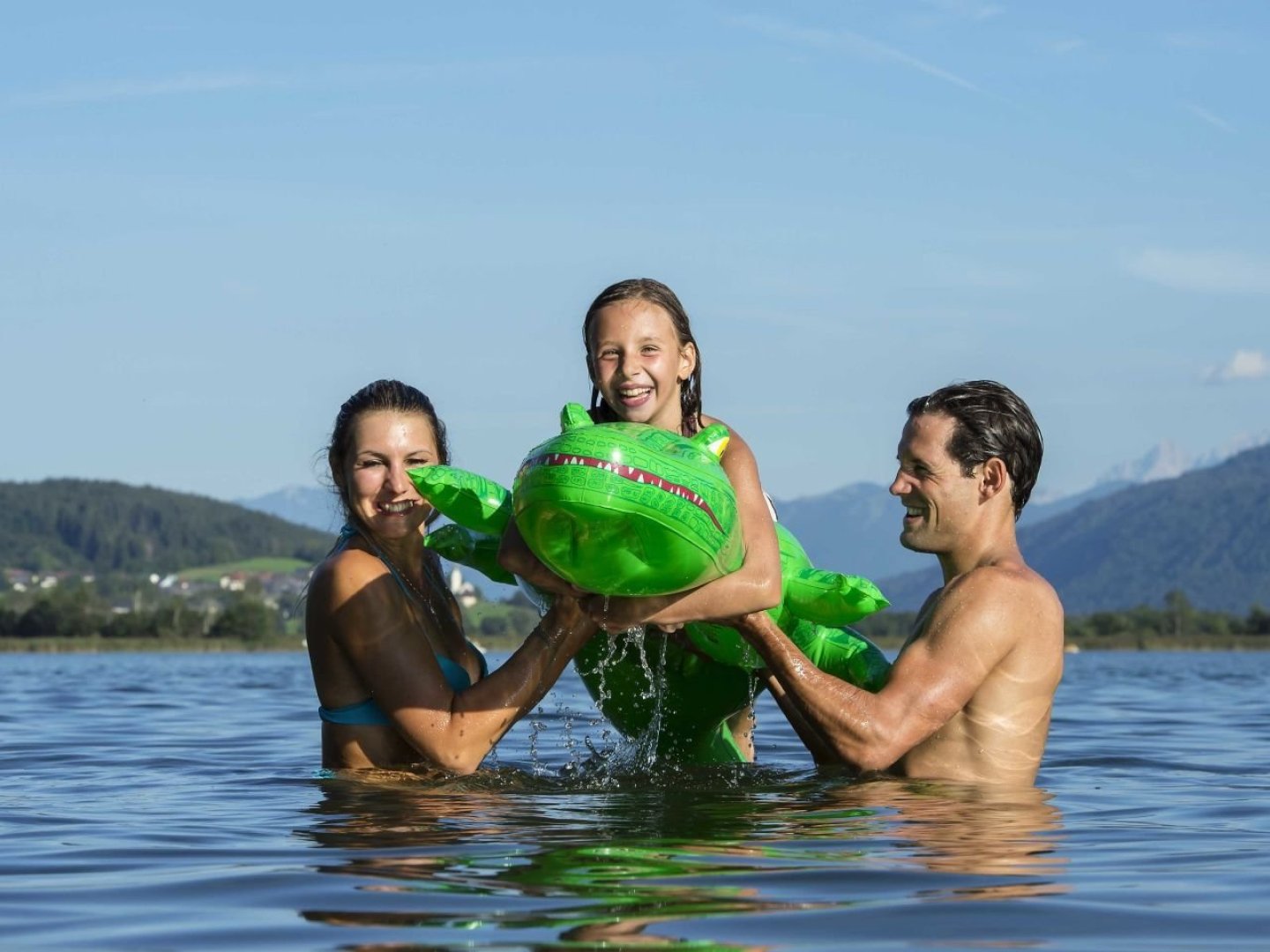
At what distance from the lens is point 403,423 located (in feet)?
26.7

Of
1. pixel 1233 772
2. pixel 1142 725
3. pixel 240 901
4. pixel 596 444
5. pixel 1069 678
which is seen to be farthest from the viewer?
pixel 1069 678

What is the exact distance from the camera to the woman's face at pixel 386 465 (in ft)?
26.6

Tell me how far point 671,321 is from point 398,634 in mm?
1865

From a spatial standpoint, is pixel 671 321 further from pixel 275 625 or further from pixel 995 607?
pixel 275 625

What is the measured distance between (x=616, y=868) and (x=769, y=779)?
323 centimetres

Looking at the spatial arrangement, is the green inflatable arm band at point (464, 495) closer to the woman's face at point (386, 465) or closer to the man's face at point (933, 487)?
the woman's face at point (386, 465)

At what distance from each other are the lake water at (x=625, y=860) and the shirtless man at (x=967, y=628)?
0.80ft

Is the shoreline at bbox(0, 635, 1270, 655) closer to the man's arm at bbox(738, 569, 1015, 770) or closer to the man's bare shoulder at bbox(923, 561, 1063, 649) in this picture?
the man's bare shoulder at bbox(923, 561, 1063, 649)

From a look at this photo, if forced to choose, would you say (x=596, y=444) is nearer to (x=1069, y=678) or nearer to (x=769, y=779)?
(x=769, y=779)

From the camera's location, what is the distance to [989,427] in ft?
27.0

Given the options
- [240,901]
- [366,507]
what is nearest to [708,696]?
[366,507]

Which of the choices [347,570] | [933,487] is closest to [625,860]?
[347,570]

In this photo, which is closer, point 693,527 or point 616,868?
point 616,868

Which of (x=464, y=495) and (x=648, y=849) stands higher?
(x=464, y=495)
